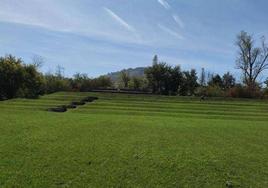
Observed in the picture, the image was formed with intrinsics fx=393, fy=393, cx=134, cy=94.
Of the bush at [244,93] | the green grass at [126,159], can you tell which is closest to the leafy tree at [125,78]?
the bush at [244,93]

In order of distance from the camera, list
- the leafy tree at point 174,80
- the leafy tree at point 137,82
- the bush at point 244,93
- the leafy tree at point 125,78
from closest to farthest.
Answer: the bush at point 244,93, the leafy tree at point 174,80, the leafy tree at point 137,82, the leafy tree at point 125,78

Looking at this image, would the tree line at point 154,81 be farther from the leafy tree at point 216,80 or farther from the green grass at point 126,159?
the green grass at point 126,159


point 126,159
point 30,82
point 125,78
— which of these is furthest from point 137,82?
point 126,159

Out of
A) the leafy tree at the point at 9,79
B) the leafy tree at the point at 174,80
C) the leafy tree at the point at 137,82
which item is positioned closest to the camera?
the leafy tree at the point at 9,79

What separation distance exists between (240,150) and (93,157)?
4309 millimetres

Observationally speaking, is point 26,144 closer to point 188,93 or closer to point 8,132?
point 8,132

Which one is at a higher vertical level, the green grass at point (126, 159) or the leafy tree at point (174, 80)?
the leafy tree at point (174, 80)

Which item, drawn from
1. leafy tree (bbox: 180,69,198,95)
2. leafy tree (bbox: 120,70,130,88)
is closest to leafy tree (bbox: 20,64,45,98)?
leafy tree (bbox: 180,69,198,95)

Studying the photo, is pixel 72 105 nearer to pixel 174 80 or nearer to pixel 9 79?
pixel 9 79

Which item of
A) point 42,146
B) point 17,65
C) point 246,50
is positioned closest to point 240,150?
point 42,146

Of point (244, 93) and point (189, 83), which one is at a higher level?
point (189, 83)

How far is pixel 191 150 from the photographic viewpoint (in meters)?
10.2

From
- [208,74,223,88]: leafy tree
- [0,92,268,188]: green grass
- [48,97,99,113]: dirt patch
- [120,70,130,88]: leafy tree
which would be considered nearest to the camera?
[0,92,268,188]: green grass

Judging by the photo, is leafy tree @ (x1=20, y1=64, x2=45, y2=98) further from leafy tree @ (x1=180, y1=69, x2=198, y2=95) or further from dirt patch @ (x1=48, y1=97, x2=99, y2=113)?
leafy tree @ (x1=180, y1=69, x2=198, y2=95)
